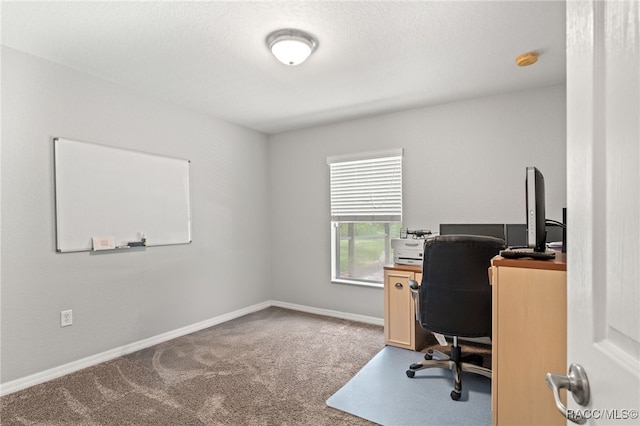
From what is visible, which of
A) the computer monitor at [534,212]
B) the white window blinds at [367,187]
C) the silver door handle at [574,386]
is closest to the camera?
the silver door handle at [574,386]

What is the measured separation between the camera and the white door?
1.40 ft

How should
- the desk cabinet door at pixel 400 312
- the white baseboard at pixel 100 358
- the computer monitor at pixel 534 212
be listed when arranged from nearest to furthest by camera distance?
the computer monitor at pixel 534 212
the white baseboard at pixel 100 358
the desk cabinet door at pixel 400 312

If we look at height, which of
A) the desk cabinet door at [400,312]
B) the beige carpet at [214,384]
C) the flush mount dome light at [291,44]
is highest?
the flush mount dome light at [291,44]

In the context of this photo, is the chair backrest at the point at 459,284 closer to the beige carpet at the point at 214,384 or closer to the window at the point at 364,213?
the beige carpet at the point at 214,384

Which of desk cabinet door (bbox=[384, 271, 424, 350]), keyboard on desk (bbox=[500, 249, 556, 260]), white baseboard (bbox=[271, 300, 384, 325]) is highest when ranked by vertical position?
keyboard on desk (bbox=[500, 249, 556, 260])

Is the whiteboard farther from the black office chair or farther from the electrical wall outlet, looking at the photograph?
the black office chair

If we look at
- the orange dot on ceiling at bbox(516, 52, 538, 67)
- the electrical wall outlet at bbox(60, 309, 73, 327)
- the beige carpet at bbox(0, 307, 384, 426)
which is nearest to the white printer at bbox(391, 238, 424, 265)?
the beige carpet at bbox(0, 307, 384, 426)

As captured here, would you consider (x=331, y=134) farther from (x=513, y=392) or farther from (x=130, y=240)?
(x=513, y=392)

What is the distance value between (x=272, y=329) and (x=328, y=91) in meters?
2.63

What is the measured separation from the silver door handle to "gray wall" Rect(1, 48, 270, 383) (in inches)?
128

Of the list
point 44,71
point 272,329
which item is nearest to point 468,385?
point 272,329

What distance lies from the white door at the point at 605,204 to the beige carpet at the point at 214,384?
1845mm

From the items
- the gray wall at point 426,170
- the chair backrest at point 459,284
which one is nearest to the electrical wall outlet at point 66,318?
the gray wall at point 426,170

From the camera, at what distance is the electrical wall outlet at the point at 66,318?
2672 mm
